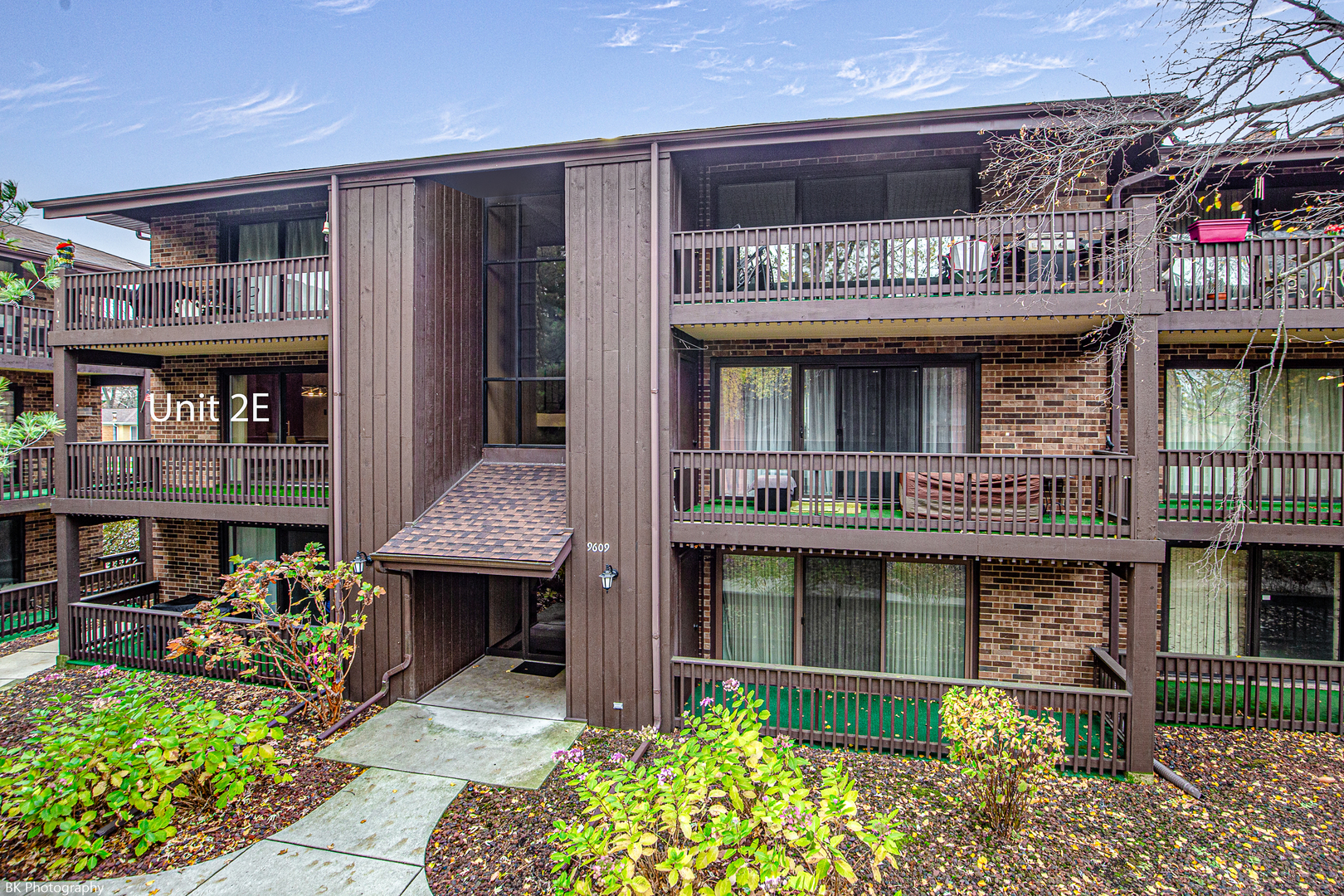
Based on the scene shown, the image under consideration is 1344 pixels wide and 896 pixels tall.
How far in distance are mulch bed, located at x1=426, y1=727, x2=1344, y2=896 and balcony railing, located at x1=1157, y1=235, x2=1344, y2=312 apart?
4.96 m

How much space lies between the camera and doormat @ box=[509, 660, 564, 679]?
29.7ft

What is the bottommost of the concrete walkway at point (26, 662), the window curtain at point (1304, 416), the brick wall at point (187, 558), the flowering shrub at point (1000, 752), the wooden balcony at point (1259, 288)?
the concrete walkway at point (26, 662)

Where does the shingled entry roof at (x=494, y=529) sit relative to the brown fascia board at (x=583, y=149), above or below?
below

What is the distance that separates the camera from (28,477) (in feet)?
36.2

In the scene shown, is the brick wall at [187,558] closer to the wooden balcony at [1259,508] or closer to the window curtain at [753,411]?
the window curtain at [753,411]

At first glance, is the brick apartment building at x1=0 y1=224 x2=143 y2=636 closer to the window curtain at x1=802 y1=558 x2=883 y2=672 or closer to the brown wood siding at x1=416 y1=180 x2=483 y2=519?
the brown wood siding at x1=416 y1=180 x2=483 y2=519

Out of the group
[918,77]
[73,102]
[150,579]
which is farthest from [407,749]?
[73,102]

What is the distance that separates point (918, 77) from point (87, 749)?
22.5 meters

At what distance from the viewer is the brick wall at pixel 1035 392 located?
768cm

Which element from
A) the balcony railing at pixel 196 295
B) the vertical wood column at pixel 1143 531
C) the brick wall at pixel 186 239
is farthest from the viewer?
the brick wall at pixel 186 239

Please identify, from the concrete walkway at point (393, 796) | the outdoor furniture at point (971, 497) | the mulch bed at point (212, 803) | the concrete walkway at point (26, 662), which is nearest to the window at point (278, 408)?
the mulch bed at point (212, 803)

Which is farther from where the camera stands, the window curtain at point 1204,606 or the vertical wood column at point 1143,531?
the window curtain at point 1204,606

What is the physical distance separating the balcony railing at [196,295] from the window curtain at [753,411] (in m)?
5.82

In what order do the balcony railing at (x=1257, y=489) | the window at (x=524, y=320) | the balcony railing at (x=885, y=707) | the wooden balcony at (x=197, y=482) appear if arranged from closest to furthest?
the balcony railing at (x=885, y=707) < the balcony railing at (x=1257, y=489) < the wooden balcony at (x=197, y=482) < the window at (x=524, y=320)
